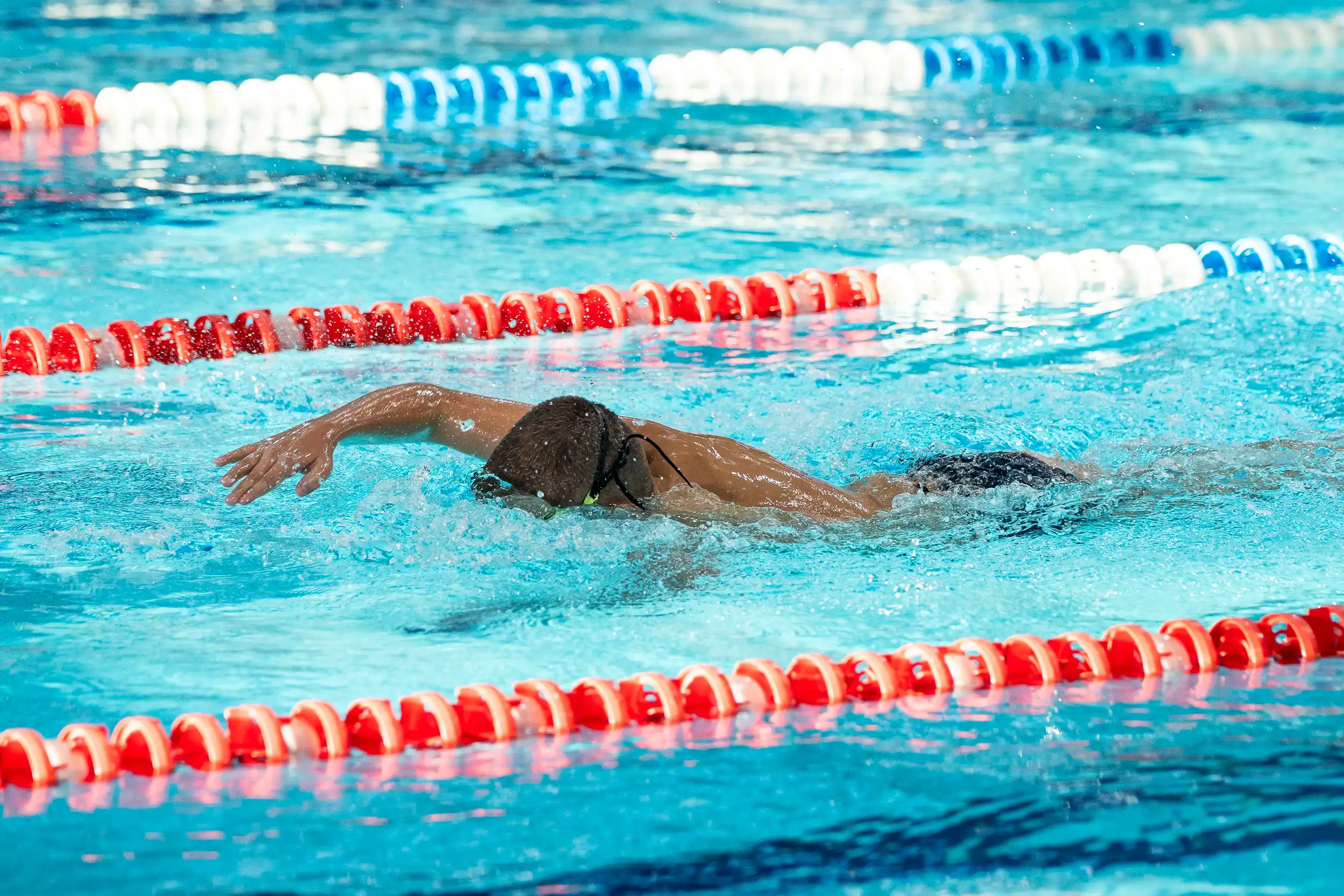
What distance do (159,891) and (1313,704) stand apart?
2.03 meters

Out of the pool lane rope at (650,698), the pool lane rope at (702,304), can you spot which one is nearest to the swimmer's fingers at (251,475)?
the pool lane rope at (650,698)

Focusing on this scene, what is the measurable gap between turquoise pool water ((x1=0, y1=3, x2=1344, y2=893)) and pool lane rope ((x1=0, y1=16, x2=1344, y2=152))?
2.14 ft

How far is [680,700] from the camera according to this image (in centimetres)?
290

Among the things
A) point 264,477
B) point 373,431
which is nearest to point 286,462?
point 264,477

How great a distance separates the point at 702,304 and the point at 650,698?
2.94 m

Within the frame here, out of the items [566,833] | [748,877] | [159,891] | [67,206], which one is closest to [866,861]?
[748,877]

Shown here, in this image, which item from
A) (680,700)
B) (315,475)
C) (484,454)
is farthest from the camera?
(484,454)

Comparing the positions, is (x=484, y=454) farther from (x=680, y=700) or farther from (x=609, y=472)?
(x=680, y=700)

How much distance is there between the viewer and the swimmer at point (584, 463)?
3086 millimetres

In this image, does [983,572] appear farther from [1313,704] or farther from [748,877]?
[748,877]

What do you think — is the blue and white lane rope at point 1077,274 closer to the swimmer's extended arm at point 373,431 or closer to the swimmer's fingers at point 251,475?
the swimmer's extended arm at point 373,431

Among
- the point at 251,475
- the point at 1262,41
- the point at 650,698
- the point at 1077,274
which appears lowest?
the point at 650,698

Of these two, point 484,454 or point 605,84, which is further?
point 605,84

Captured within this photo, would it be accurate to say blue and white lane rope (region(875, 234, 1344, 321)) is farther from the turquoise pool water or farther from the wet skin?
the wet skin
